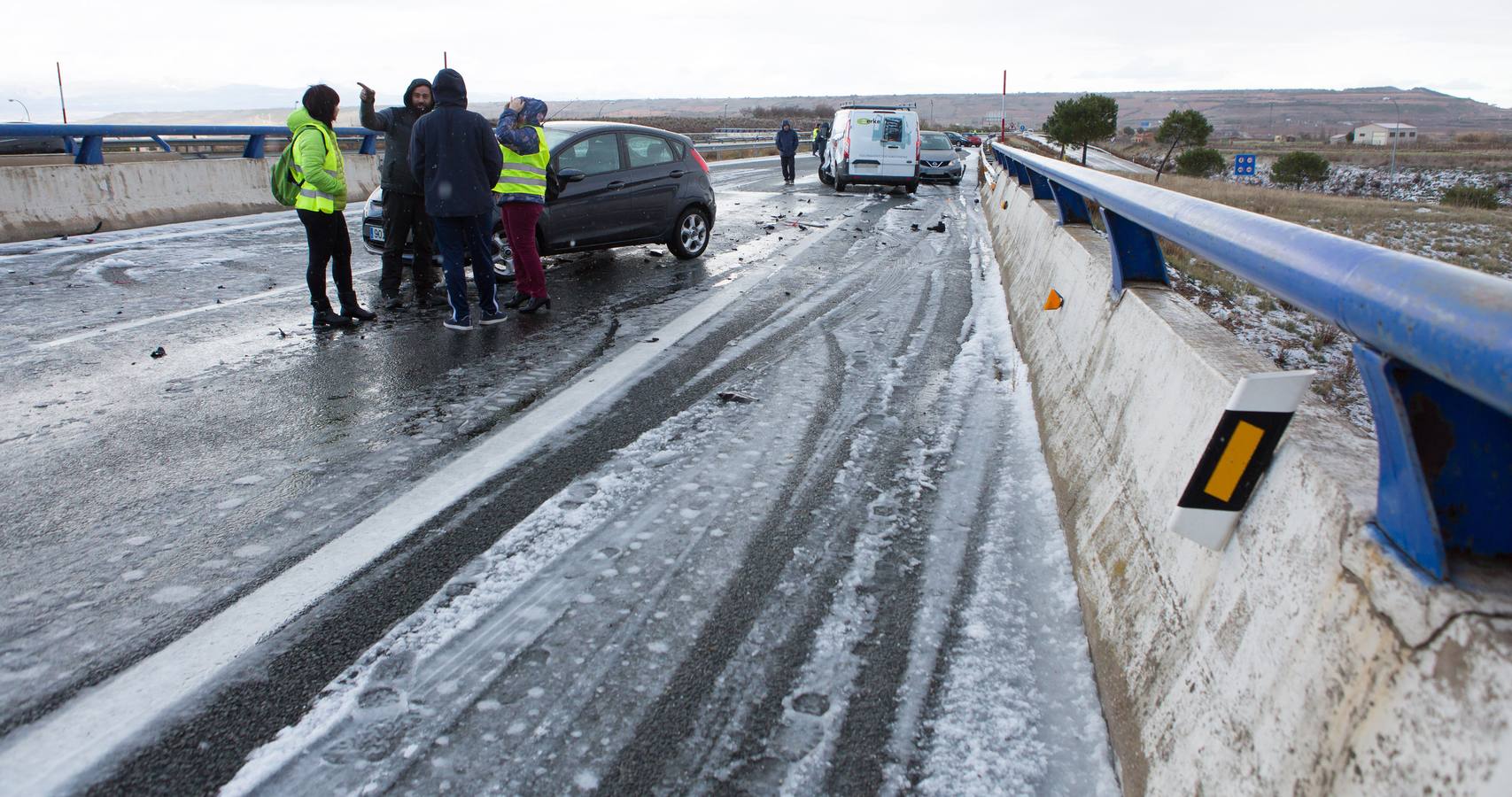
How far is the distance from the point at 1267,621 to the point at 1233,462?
0.38 meters

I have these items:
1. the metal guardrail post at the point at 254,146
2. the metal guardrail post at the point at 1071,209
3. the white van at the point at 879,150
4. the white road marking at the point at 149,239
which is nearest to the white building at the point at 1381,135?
the white van at the point at 879,150

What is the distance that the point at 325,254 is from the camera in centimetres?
725

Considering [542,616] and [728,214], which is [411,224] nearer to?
[542,616]

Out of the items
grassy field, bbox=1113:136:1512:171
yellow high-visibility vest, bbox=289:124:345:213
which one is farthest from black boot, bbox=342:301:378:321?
grassy field, bbox=1113:136:1512:171

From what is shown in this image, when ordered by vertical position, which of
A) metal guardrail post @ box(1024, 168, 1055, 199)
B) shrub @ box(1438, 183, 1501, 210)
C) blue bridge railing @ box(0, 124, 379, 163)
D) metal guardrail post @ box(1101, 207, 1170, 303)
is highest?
blue bridge railing @ box(0, 124, 379, 163)

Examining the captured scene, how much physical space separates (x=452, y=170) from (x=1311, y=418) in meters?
6.18

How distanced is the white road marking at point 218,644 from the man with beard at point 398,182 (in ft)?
12.9

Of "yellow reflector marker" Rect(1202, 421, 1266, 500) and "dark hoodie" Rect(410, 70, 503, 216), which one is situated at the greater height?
"dark hoodie" Rect(410, 70, 503, 216)

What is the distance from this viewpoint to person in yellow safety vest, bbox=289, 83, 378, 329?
22.7ft

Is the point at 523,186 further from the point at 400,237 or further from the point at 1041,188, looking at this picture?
the point at 1041,188

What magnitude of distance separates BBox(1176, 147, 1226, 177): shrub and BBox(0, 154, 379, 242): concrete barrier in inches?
2606

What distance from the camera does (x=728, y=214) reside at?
1579 centimetres

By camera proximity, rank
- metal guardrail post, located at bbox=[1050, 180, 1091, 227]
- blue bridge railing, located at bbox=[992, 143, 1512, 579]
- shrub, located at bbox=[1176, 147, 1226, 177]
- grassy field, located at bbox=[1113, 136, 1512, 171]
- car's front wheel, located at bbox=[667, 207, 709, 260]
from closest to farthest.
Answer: blue bridge railing, located at bbox=[992, 143, 1512, 579] → metal guardrail post, located at bbox=[1050, 180, 1091, 227] → car's front wheel, located at bbox=[667, 207, 709, 260] → shrub, located at bbox=[1176, 147, 1226, 177] → grassy field, located at bbox=[1113, 136, 1512, 171]

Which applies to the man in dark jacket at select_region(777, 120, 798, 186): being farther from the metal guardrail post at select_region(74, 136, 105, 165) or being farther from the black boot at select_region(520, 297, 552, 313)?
the black boot at select_region(520, 297, 552, 313)
